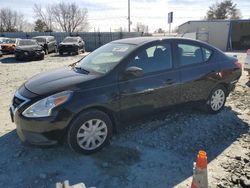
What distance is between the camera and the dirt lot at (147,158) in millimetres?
3215

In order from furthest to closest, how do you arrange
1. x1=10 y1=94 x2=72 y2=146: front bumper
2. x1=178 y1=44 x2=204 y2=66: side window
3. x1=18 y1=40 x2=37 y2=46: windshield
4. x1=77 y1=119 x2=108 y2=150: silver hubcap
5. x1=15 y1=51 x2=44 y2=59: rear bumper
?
x1=18 y1=40 x2=37 y2=46: windshield → x1=15 y1=51 x2=44 y2=59: rear bumper → x1=178 y1=44 x2=204 y2=66: side window → x1=77 y1=119 x2=108 y2=150: silver hubcap → x1=10 y1=94 x2=72 y2=146: front bumper

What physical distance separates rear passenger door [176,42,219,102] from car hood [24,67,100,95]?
67.5 inches

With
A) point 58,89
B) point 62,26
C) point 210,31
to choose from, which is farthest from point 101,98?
point 62,26

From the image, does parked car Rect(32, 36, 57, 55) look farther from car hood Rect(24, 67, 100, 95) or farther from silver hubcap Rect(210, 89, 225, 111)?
silver hubcap Rect(210, 89, 225, 111)

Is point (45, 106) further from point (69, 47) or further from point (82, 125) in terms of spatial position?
point (69, 47)

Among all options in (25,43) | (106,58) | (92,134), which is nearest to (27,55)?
(25,43)

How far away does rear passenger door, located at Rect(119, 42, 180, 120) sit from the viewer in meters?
3.91

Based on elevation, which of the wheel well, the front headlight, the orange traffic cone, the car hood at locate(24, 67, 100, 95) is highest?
the car hood at locate(24, 67, 100, 95)

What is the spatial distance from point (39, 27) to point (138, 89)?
2467 inches

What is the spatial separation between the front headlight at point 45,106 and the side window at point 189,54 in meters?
2.24

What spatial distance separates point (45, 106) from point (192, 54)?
2.85 m

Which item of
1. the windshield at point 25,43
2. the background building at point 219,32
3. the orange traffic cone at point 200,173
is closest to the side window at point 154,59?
the orange traffic cone at point 200,173

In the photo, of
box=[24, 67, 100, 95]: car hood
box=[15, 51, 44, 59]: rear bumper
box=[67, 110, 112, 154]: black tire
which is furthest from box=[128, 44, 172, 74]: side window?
box=[15, 51, 44, 59]: rear bumper

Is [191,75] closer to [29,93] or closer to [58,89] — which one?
[58,89]
